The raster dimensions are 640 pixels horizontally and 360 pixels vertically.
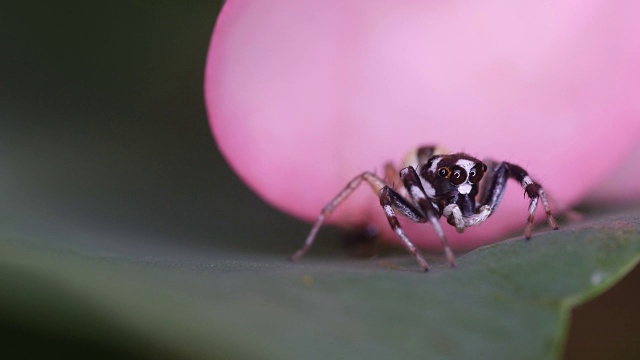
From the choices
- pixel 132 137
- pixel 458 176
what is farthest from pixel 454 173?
pixel 132 137

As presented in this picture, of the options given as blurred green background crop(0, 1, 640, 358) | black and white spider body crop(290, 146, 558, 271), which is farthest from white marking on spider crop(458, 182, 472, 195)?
blurred green background crop(0, 1, 640, 358)

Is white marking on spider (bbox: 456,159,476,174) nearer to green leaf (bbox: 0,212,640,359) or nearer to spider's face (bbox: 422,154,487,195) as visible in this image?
spider's face (bbox: 422,154,487,195)

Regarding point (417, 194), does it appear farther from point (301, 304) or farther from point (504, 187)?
point (301, 304)

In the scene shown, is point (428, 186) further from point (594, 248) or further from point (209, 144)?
point (594, 248)

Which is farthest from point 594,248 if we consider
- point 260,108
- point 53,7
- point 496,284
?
point 53,7

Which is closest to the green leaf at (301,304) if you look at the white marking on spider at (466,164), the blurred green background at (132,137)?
the blurred green background at (132,137)

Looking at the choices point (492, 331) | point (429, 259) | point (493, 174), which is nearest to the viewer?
point (492, 331)
